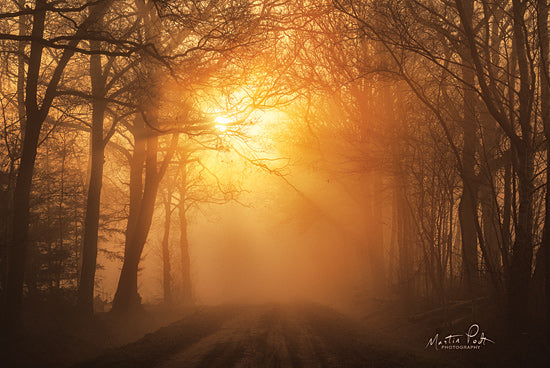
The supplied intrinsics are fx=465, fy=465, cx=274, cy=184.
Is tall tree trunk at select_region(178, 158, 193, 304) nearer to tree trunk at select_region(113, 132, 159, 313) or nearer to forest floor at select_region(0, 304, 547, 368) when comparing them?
tree trunk at select_region(113, 132, 159, 313)

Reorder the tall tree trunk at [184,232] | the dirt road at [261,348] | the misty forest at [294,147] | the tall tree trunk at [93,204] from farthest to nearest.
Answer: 1. the tall tree trunk at [184,232]
2. the tall tree trunk at [93,204]
3. the misty forest at [294,147]
4. the dirt road at [261,348]

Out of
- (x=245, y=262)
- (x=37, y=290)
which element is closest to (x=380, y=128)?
(x=37, y=290)

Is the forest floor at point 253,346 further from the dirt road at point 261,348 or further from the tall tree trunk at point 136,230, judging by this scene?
the tall tree trunk at point 136,230

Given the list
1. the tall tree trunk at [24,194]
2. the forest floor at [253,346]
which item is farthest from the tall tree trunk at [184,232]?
the tall tree trunk at [24,194]

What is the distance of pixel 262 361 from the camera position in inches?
328

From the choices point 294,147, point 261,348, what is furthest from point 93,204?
point 294,147

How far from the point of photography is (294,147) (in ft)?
73.9

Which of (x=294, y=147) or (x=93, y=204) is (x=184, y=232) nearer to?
(x=294, y=147)

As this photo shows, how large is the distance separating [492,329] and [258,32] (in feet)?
25.8

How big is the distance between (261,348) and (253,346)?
0.28 m

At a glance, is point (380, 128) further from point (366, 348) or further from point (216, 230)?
point (216, 230)

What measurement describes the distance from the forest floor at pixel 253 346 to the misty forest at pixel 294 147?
0.07 meters

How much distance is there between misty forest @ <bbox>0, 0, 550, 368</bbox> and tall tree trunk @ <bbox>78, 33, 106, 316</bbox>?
62 mm

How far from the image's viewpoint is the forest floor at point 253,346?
326 inches
